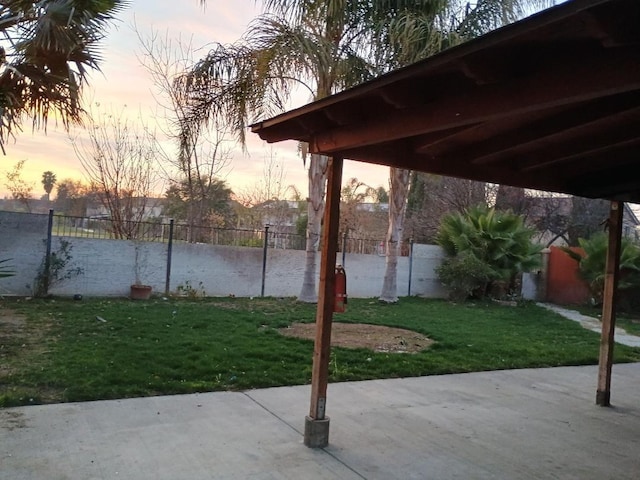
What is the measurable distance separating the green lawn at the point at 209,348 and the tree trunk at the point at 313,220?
21.7 inches

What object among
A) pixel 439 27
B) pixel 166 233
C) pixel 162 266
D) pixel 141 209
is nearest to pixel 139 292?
pixel 162 266

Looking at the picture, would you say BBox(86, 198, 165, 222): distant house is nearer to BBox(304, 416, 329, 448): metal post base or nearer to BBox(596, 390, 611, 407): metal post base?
BBox(304, 416, 329, 448): metal post base

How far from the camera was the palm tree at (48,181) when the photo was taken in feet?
57.0

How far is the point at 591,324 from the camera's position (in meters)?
12.4

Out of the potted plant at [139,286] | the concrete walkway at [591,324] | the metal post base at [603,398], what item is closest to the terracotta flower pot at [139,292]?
the potted plant at [139,286]

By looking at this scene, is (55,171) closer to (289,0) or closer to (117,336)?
(289,0)

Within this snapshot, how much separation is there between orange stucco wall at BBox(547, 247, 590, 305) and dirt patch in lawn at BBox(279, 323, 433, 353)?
9.09 m

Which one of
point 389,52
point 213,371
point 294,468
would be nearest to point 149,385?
point 213,371

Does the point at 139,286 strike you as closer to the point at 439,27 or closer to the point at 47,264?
the point at 47,264

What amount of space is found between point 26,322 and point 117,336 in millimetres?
1806

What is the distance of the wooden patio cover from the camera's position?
8.23ft

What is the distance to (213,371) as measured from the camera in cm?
600

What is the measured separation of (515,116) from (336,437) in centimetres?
269

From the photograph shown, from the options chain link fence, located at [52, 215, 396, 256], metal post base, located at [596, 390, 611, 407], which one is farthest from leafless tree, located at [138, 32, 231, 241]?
metal post base, located at [596, 390, 611, 407]
